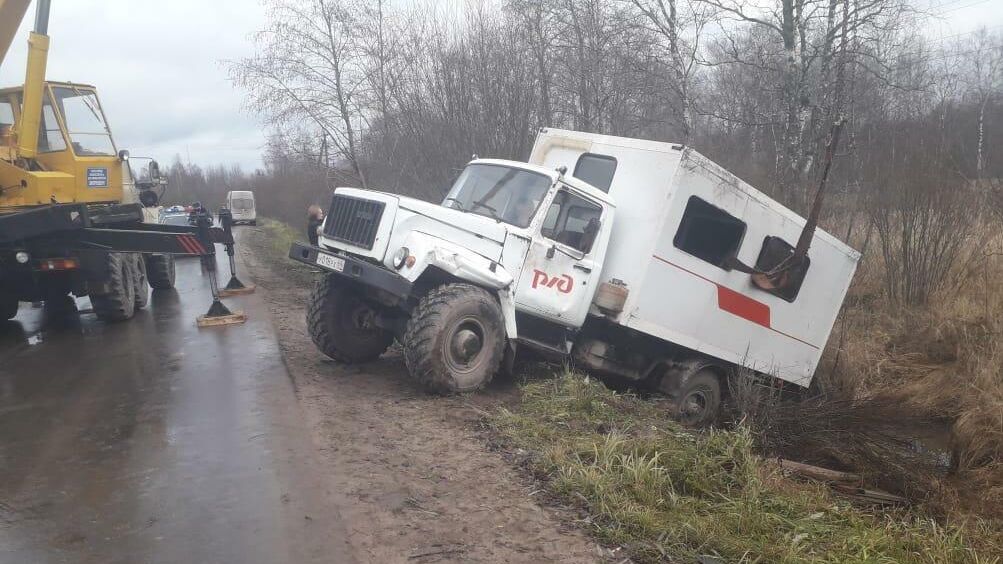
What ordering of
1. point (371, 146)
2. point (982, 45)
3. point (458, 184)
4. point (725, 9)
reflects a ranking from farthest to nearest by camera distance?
point (982, 45)
point (371, 146)
point (725, 9)
point (458, 184)

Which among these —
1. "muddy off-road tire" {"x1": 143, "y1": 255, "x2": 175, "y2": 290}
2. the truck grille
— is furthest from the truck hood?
"muddy off-road tire" {"x1": 143, "y1": 255, "x2": 175, "y2": 290}


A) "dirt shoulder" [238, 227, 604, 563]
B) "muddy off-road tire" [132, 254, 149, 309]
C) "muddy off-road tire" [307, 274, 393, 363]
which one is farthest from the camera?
"muddy off-road tire" [132, 254, 149, 309]

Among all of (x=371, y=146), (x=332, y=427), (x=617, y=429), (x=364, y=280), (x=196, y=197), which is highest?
(x=371, y=146)

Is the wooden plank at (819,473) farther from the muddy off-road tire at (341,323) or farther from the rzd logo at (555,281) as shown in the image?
the muddy off-road tire at (341,323)

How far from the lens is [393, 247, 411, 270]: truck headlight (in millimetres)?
6590

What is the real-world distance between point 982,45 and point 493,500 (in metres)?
44.2

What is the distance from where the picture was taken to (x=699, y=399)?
8539 millimetres

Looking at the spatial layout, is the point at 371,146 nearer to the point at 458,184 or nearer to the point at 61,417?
the point at 458,184

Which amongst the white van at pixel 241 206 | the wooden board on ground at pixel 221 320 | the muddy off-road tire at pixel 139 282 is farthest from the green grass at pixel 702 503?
the white van at pixel 241 206

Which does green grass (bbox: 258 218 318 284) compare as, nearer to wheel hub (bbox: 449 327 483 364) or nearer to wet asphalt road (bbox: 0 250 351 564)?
wet asphalt road (bbox: 0 250 351 564)

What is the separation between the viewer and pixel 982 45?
38156 mm

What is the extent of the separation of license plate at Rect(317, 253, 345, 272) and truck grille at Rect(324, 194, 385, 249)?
0.31 metres

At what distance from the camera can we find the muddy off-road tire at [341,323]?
7688 mm

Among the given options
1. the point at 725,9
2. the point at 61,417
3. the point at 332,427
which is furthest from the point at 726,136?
the point at 61,417
